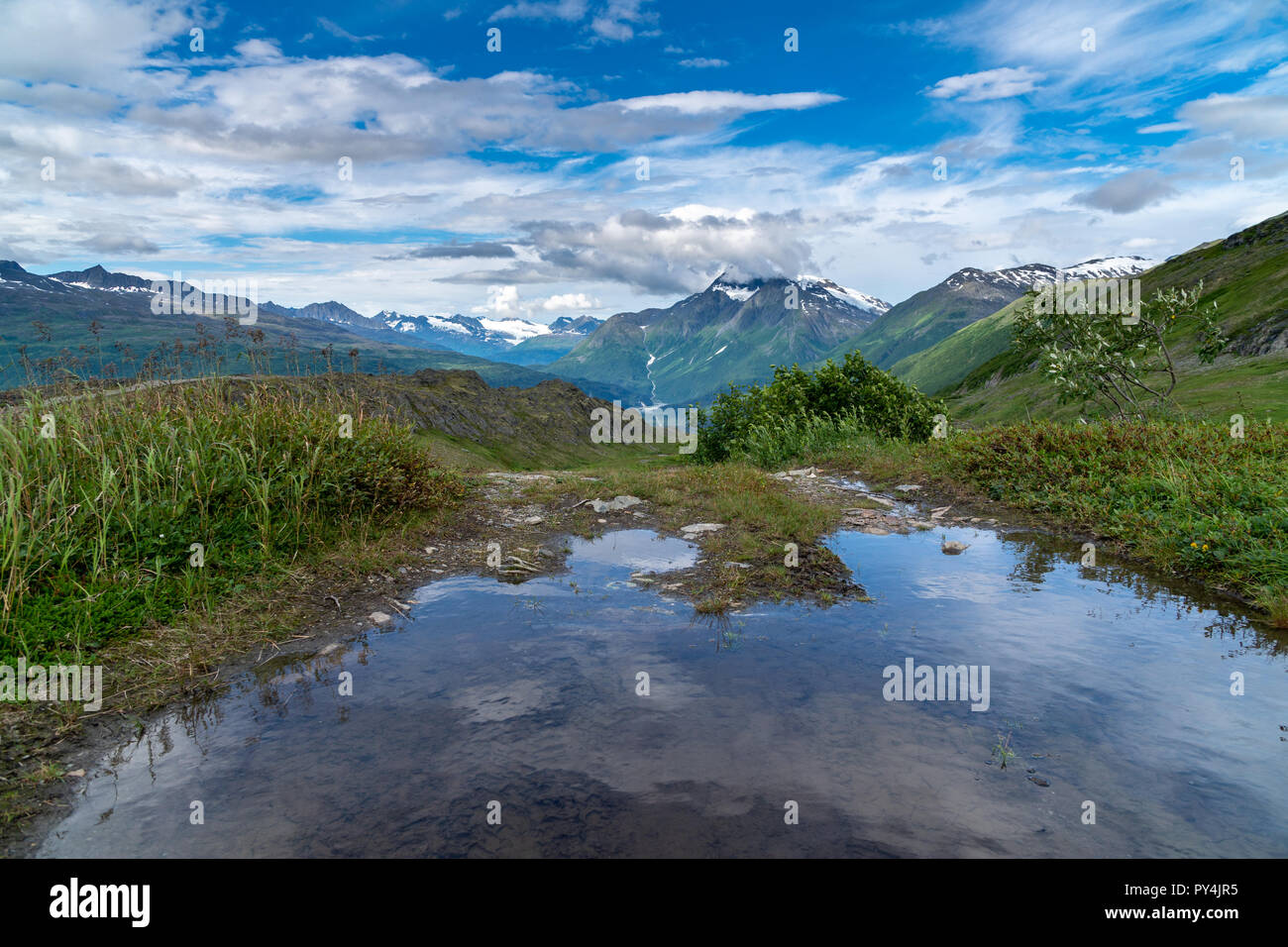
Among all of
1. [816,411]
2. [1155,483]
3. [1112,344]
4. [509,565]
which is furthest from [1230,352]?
[509,565]

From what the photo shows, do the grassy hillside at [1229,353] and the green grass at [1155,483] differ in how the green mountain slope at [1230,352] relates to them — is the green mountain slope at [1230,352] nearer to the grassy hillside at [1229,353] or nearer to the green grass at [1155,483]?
the grassy hillside at [1229,353]

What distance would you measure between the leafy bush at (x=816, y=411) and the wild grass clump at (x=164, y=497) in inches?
547

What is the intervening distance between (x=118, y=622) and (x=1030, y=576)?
11132 mm

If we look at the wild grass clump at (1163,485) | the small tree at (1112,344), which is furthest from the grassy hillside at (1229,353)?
the wild grass clump at (1163,485)

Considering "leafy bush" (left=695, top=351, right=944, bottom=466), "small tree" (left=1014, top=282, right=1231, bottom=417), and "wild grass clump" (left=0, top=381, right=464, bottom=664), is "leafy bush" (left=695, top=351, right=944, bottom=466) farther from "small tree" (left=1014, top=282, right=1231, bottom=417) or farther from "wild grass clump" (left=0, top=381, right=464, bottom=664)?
"wild grass clump" (left=0, top=381, right=464, bottom=664)
